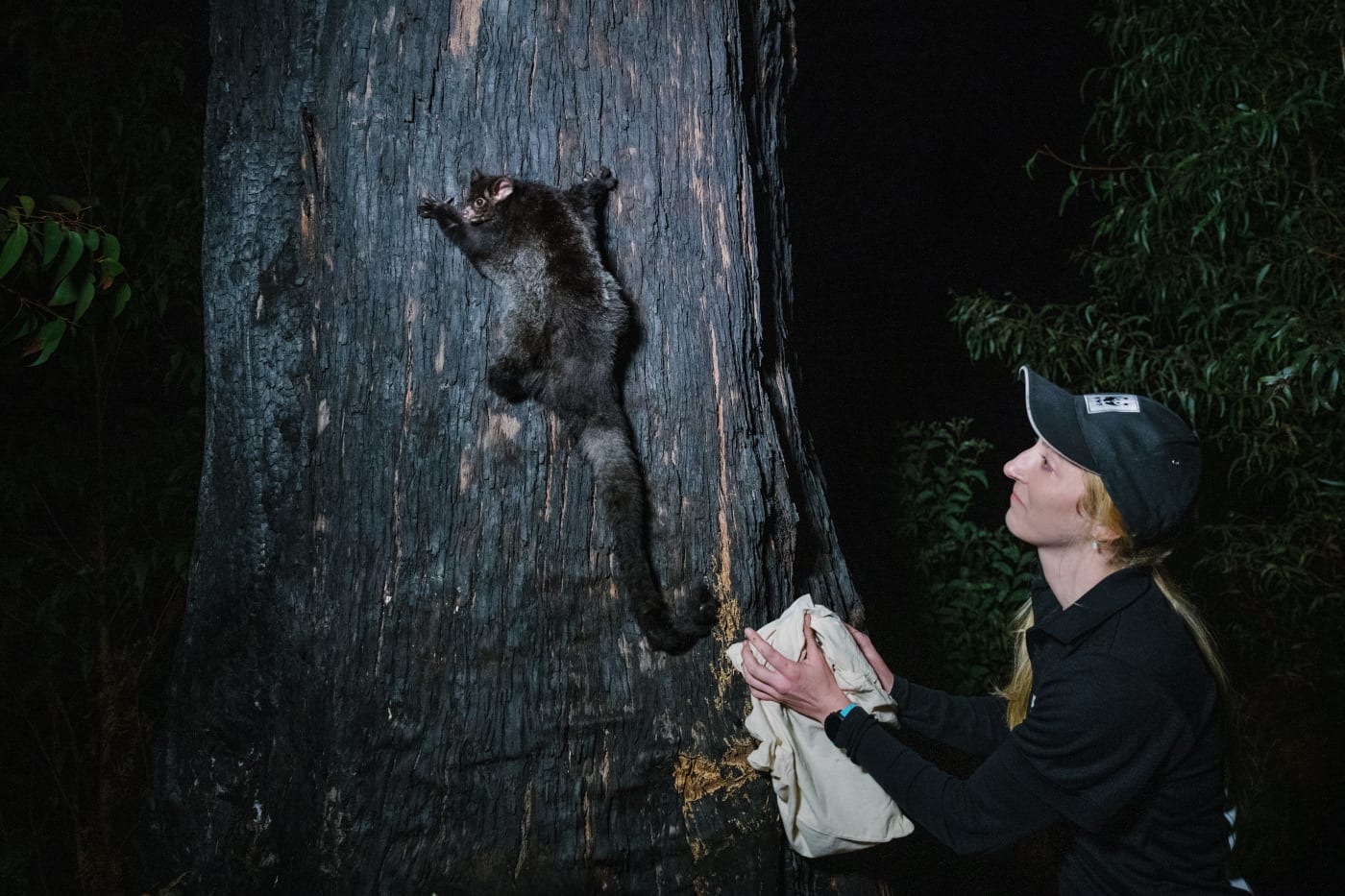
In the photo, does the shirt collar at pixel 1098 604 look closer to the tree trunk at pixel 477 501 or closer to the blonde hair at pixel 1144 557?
the blonde hair at pixel 1144 557

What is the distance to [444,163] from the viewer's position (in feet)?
7.28

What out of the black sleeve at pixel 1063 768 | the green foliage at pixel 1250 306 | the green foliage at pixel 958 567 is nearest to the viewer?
the black sleeve at pixel 1063 768

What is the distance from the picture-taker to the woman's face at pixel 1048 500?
200cm

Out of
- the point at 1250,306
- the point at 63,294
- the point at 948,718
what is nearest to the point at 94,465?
the point at 63,294

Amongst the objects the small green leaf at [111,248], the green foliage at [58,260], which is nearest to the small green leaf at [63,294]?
the green foliage at [58,260]

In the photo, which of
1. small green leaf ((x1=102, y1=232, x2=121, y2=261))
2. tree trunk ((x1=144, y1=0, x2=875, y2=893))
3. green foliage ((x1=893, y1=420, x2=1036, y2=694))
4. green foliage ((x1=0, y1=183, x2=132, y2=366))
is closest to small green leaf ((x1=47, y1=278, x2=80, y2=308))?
green foliage ((x1=0, y1=183, x2=132, y2=366))

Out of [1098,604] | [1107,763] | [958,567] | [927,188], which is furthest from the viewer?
[927,188]

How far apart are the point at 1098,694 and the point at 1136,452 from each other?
0.55m

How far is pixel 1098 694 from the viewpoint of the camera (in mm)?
1731

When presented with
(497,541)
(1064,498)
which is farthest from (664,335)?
(1064,498)

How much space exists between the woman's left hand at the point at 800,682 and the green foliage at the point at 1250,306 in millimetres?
2661

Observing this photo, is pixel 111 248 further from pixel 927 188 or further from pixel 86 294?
pixel 927 188

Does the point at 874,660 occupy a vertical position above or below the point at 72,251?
below

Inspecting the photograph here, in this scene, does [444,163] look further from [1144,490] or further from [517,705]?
[1144,490]
